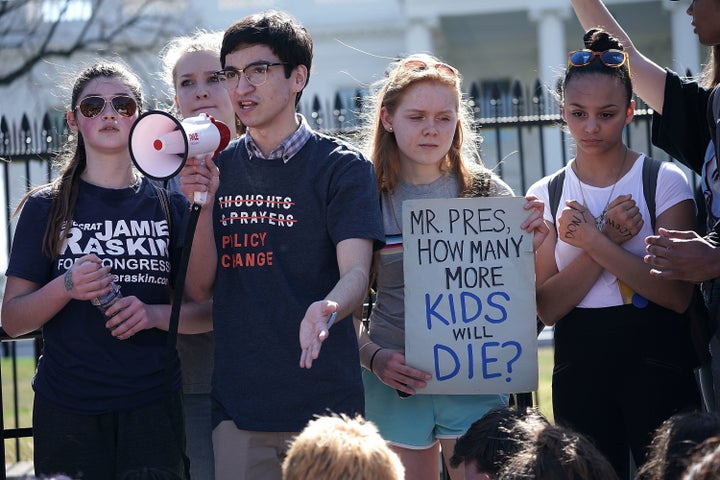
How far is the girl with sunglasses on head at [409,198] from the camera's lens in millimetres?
4113

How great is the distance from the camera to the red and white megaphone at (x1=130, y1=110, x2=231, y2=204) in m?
3.57

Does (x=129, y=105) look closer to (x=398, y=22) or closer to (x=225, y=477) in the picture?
(x=225, y=477)

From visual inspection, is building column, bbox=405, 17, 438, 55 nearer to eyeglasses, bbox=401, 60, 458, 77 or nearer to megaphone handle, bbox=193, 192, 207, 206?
eyeglasses, bbox=401, 60, 458, 77

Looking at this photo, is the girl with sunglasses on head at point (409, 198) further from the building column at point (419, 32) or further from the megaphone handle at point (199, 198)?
the building column at point (419, 32)

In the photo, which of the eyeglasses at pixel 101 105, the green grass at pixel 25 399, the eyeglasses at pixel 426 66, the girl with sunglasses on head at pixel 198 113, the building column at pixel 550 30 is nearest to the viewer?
the eyeglasses at pixel 101 105

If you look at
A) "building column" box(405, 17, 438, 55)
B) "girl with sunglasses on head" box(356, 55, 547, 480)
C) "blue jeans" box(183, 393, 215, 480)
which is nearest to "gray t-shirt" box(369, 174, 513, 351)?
"girl with sunglasses on head" box(356, 55, 547, 480)

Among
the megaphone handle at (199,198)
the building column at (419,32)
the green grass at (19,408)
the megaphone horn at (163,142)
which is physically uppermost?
the building column at (419,32)

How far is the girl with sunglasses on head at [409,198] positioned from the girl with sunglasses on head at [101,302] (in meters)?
0.71

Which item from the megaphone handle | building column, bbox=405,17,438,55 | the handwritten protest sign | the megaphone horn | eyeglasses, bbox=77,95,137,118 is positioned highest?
building column, bbox=405,17,438,55

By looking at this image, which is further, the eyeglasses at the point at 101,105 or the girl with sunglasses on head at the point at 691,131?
the eyeglasses at the point at 101,105

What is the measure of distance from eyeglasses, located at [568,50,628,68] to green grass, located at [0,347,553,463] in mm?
3026

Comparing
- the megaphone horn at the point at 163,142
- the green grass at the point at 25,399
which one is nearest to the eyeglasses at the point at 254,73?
the megaphone horn at the point at 163,142

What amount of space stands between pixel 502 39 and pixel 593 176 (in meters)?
26.3

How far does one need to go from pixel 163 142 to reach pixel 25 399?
34.3 ft
